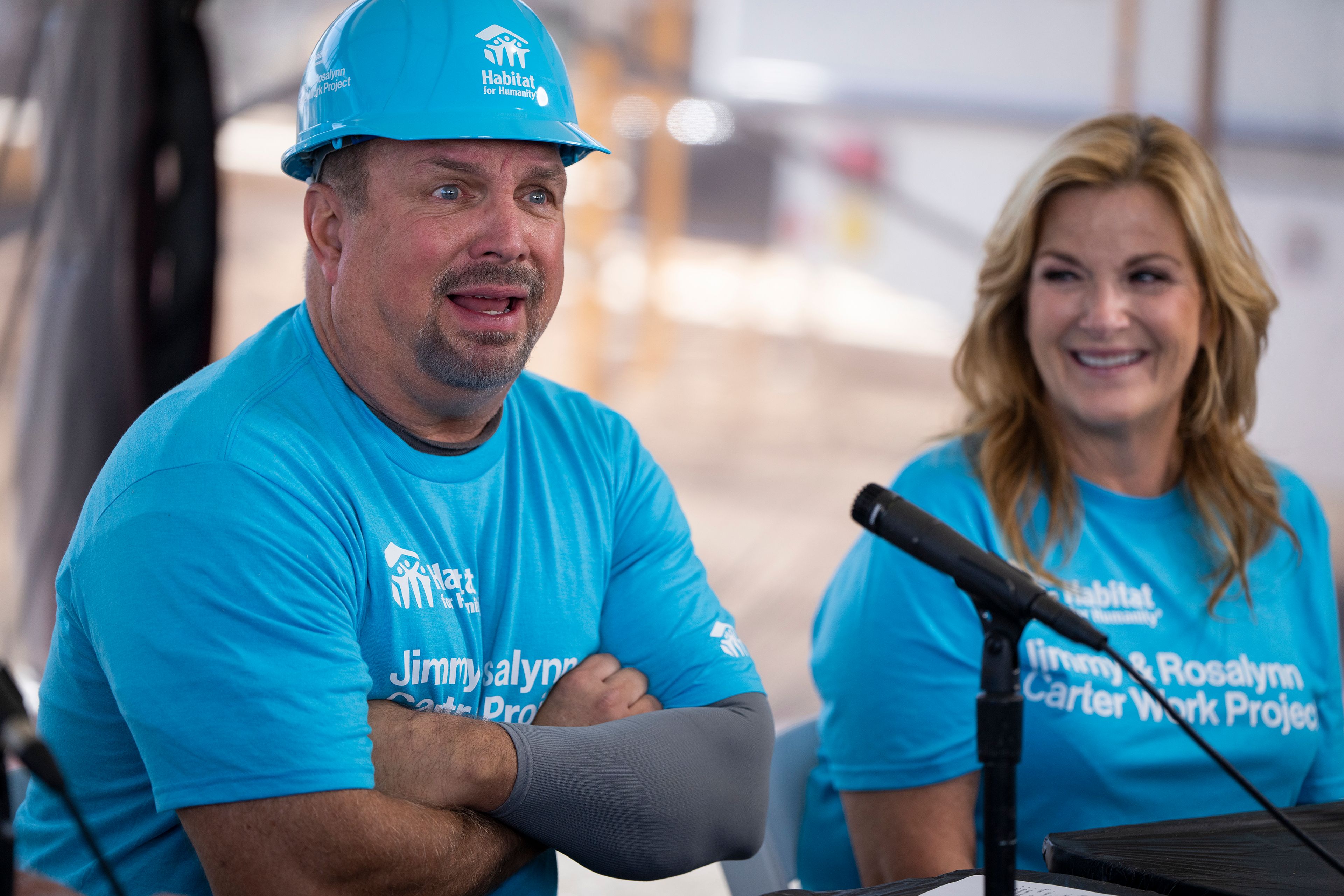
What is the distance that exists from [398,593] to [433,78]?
62 centimetres

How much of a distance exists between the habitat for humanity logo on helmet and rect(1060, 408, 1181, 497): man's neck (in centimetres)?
119

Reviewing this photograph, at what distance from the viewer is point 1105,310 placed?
2.08m

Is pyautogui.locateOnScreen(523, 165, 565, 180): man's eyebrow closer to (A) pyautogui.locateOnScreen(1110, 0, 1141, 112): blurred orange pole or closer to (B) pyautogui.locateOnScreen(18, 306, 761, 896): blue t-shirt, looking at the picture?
(B) pyautogui.locateOnScreen(18, 306, 761, 896): blue t-shirt

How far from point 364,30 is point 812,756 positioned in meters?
1.37

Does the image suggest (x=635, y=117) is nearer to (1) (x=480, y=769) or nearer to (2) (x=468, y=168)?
(2) (x=468, y=168)

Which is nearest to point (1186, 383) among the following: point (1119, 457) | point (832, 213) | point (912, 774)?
point (1119, 457)

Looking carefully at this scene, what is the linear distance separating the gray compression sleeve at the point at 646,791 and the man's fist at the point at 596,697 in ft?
0.16

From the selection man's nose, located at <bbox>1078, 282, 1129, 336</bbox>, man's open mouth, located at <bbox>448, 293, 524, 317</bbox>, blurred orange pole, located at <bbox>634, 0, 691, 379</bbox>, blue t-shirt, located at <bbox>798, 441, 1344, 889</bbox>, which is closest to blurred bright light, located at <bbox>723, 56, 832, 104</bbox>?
blurred orange pole, located at <bbox>634, 0, 691, 379</bbox>

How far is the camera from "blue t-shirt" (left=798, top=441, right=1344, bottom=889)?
1885mm

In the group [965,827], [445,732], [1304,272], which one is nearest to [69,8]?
[445,732]

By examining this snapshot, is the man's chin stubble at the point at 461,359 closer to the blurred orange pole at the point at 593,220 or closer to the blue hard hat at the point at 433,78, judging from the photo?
the blue hard hat at the point at 433,78

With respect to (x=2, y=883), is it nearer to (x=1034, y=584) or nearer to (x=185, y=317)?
(x=1034, y=584)

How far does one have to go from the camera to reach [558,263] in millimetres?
Result: 1615

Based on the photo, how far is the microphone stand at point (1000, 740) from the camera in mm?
1060
